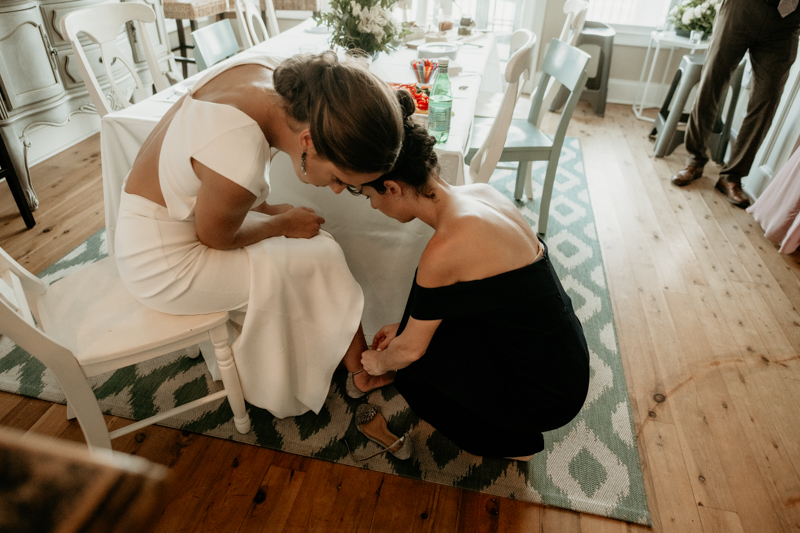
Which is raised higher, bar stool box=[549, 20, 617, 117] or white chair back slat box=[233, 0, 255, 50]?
white chair back slat box=[233, 0, 255, 50]

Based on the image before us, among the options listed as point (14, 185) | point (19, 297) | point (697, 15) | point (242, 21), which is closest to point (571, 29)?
point (697, 15)

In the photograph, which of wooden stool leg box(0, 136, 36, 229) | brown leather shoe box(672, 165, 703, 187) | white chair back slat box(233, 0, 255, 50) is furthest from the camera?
brown leather shoe box(672, 165, 703, 187)

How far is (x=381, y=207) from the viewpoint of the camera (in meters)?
1.15

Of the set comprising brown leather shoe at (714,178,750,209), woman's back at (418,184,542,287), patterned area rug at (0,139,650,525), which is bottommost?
patterned area rug at (0,139,650,525)

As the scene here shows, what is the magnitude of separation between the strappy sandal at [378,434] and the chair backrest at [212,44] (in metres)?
1.75

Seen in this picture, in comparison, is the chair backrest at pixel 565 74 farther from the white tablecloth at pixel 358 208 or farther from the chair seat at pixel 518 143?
the white tablecloth at pixel 358 208

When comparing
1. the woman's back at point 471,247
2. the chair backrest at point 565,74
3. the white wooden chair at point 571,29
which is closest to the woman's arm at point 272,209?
the woman's back at point 471,247

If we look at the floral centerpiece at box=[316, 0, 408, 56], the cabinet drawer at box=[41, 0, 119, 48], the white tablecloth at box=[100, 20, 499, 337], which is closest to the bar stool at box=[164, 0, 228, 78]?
the cabinet drawer at box=[41, 0, 119, 48]

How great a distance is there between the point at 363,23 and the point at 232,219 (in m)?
1.21

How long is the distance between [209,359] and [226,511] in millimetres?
482

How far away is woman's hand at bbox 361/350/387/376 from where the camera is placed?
4.47ft

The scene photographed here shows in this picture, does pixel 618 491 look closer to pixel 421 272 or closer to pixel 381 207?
pixel 421 272

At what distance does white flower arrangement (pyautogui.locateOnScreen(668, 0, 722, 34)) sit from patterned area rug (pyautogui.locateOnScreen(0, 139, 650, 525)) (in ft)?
8.47

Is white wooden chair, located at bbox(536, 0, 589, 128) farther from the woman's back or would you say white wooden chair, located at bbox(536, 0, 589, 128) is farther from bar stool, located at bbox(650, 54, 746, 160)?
the woman's back
